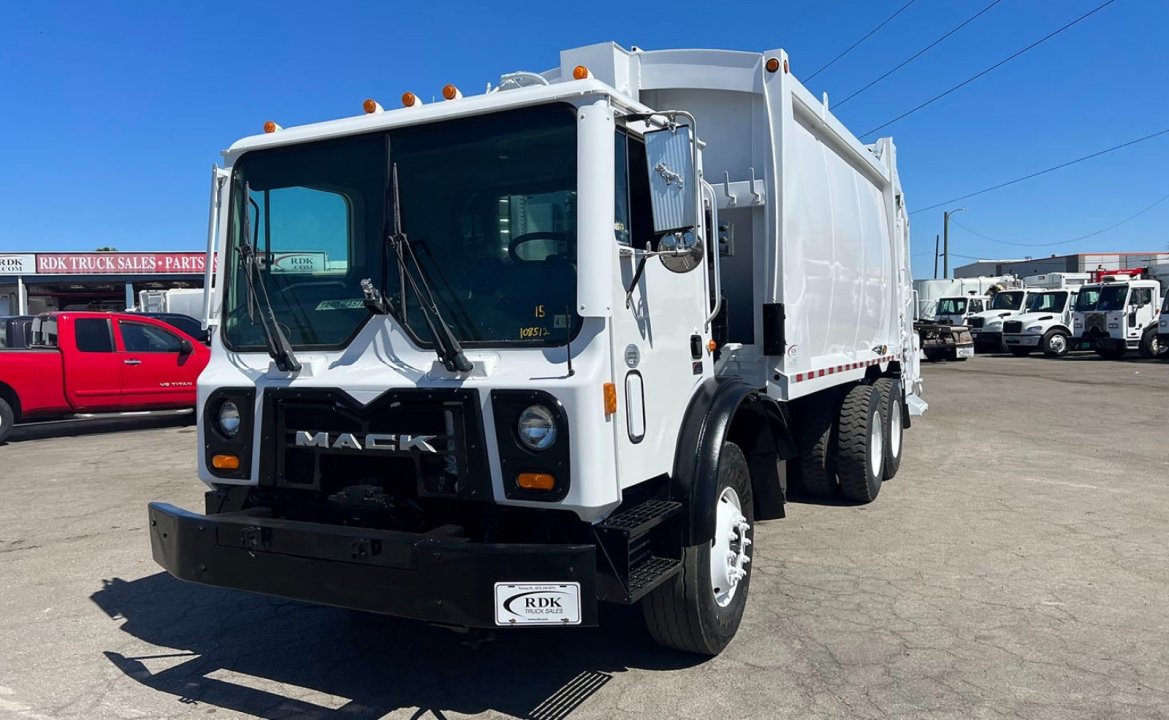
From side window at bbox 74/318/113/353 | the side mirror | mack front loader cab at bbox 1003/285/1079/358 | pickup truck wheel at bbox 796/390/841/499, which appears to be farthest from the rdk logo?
mack front loader cab at bbox 1003/285/1079/358

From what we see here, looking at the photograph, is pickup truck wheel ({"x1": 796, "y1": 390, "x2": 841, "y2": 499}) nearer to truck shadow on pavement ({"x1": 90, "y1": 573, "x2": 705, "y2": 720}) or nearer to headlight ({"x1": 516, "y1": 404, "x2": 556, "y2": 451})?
truck shadow on pavement ({"x1": 90, "y1": 573, "x2": 705, "y2": 720})

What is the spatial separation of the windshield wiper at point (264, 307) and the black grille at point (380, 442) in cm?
15

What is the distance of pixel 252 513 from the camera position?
3.96 metres

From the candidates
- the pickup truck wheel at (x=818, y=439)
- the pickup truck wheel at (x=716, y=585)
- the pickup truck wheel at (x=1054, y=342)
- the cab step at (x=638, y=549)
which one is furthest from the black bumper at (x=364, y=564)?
the pickup truck wheel at (x=1054, y=342)

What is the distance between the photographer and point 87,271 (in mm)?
32219

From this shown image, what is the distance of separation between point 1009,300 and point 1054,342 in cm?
370

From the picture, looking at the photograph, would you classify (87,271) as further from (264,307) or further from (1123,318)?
(1123,318)

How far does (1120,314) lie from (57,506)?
94.7ft

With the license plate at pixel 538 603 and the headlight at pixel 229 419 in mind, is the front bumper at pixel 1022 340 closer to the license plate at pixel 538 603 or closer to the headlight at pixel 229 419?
the license plate at pixel 538 603

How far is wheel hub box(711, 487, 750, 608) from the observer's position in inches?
161

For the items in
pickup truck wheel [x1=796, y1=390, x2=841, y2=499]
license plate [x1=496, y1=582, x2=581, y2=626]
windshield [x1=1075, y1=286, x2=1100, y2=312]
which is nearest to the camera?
license plate [x1=496, y1=582, x2=581, y2=626]

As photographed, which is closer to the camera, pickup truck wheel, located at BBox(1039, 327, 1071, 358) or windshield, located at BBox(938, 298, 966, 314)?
pickup truck wheel, located at BBox(1039, 327, 1071, 358)

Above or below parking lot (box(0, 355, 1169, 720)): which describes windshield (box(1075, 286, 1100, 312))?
above

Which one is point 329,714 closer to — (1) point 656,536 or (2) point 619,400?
(1) point 656,536
